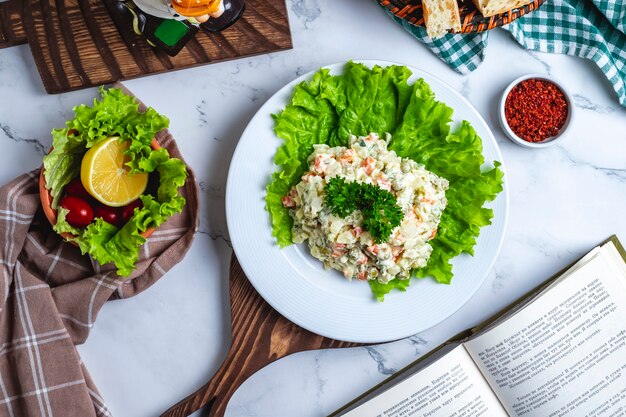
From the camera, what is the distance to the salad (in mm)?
2004

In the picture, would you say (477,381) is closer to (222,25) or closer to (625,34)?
(625,34)

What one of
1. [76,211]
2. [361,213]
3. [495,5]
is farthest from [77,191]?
[495,5]

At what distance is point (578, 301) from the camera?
2.33m

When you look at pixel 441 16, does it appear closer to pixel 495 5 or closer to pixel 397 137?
pixel 495 5

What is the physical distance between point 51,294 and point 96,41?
2.81 feet

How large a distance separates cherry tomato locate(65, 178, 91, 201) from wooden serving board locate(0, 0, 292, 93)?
395mm

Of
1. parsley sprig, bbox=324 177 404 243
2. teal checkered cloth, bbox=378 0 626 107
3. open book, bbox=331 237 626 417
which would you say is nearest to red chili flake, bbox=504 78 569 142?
teal checkered cloth, bbox=378 0 626 107

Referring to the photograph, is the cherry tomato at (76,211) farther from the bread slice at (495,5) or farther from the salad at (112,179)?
the bread slice at (495,5)

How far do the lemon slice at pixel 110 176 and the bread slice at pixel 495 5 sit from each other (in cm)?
117

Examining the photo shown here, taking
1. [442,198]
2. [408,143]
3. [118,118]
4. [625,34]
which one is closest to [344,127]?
[408,143]

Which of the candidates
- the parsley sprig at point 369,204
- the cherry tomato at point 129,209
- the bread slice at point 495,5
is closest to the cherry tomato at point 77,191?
the cherry tomato at point 129,209

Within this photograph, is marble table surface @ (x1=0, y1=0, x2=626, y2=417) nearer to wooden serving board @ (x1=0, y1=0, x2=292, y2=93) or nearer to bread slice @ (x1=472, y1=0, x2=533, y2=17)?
wooden serving board @ (x1=0, y1=0, x2=292, y2=93)

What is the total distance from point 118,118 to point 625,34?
1.77 meters

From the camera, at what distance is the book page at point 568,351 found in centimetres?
233
